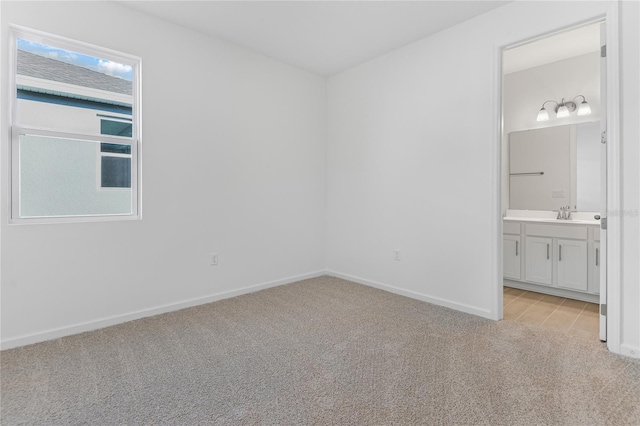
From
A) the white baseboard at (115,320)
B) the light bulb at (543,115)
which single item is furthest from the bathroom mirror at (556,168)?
the white baseboard at (115,320)

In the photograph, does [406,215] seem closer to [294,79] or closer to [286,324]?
[286,324]

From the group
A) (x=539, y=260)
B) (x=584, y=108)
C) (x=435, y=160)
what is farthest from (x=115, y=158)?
(x=584, y=108)

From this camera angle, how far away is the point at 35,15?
2.34 meters

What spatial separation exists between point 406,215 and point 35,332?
332 centimetres

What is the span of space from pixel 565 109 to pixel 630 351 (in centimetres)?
282

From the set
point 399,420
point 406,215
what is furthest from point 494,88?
point 399,420

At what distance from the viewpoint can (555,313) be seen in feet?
10.2

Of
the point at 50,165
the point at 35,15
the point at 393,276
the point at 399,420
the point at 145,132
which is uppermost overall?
the point at 35,15

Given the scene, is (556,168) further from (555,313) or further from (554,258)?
(555,313)

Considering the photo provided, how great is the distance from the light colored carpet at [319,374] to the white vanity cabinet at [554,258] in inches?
50.8

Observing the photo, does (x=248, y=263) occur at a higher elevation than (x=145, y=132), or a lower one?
lower

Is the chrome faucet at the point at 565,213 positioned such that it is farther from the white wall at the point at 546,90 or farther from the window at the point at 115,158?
the window at the point at 115,158

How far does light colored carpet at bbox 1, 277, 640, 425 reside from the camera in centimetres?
160

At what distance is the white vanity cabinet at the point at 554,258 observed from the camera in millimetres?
3393
